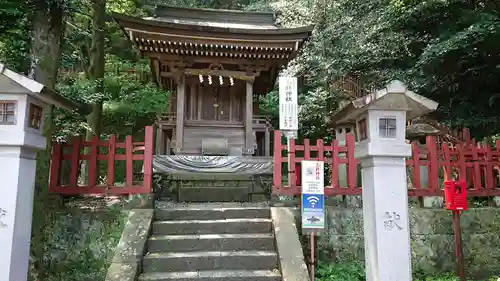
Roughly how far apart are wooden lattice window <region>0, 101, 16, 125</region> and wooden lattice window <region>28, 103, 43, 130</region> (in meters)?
0.17

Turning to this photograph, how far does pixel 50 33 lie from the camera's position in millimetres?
5336

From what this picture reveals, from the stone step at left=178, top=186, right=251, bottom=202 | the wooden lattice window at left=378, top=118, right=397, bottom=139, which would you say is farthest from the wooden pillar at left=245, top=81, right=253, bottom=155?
the wooden lattice window at left=378, top=118, right=397, bottom=139

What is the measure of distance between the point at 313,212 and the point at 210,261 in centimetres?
175

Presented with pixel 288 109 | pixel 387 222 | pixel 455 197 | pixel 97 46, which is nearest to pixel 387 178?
pixel 387 222

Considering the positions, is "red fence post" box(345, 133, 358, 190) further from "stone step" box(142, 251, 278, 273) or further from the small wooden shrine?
→ the small wooden shrine

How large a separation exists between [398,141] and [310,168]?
5.68 ft

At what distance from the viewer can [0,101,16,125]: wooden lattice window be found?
4.10 m

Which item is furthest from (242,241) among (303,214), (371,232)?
(371,232)

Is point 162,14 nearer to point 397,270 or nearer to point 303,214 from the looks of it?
point 303,214

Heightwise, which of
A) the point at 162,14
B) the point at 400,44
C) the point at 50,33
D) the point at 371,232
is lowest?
the point at 371,232

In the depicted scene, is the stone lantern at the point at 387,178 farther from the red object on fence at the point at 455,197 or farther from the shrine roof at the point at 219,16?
the shrine roof at the point at 219,16

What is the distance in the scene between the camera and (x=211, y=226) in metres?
6.05

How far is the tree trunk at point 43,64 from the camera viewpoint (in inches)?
199

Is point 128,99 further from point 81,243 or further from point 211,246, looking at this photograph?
point 211,246
